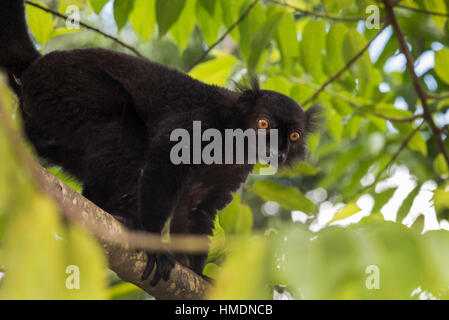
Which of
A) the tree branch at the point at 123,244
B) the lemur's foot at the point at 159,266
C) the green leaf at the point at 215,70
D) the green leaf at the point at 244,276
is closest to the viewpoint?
the green leaf at the point at 244,276

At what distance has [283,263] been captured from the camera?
145 centimetres

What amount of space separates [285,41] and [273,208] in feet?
34.6

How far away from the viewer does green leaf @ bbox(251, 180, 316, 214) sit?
405cm

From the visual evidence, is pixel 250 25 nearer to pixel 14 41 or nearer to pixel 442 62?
pixel 442 62

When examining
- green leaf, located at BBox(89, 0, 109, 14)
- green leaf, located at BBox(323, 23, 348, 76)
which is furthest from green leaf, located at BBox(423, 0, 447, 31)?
green leaf, located at BBox(89, 0, 109, 14)

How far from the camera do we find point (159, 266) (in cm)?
368

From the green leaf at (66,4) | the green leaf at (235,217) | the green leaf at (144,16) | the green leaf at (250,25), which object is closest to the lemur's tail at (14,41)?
the green leaf at (66,4)

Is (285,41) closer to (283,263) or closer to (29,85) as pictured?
(29,85)

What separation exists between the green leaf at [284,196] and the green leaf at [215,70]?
1.91 m

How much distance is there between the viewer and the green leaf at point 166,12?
14.1 ft

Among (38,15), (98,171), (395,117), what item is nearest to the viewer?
(98,171)

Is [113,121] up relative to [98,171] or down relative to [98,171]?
up

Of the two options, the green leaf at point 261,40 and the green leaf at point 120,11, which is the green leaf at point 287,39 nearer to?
the green leaf at point 261,40
